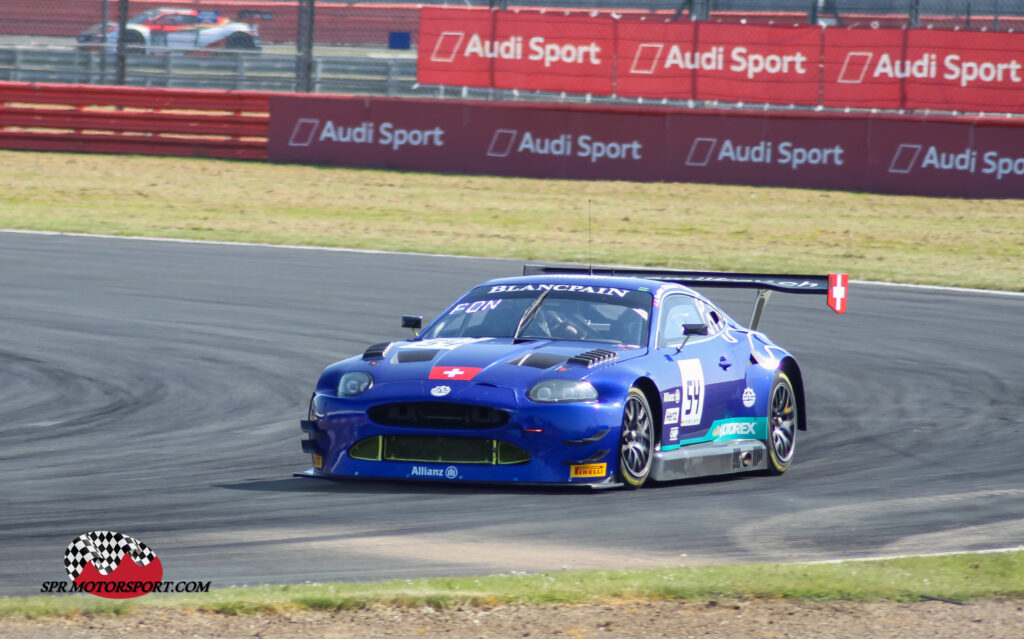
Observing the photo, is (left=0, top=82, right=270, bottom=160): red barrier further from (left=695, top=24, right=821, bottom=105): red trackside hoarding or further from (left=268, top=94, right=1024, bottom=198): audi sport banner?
(left=695, top=24, right=821, bottom=105): red trackside hoarding

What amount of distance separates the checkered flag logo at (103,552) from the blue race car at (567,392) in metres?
1.81

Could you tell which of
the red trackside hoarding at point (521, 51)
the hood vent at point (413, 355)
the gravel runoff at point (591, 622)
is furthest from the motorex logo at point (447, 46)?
the gravel runoff at point (591, 622)

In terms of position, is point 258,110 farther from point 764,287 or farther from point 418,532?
point 418,532

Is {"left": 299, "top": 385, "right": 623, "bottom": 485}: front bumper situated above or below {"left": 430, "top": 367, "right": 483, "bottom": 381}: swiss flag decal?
below

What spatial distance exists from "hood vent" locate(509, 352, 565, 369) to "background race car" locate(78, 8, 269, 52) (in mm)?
32586

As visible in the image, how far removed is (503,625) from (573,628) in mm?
259

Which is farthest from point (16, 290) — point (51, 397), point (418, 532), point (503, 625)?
point (503, 625)

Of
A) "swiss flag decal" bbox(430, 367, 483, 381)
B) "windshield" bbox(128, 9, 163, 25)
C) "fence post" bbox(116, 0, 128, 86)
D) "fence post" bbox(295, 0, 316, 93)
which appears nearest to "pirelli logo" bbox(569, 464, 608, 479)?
"swiss flag decal" bbox(430, 367, 483, 381)

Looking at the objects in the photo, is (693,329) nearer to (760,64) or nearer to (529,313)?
(529,313)

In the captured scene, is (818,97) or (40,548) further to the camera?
(818,97)

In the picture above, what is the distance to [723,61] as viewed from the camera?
2789 cm

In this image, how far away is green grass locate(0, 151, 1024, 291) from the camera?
21.5m

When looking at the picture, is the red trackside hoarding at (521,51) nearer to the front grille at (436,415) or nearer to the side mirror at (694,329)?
the side mirror at (694,329)

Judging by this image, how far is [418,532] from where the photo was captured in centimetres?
741
